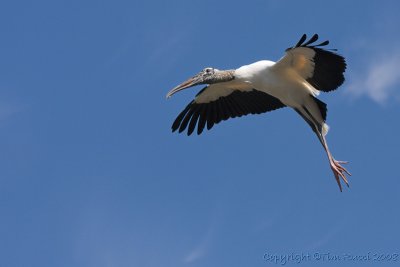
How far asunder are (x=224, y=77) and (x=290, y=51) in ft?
5.63

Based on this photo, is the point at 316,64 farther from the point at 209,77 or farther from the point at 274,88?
the point at 209,77

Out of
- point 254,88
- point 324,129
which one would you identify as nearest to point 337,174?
point 324,129

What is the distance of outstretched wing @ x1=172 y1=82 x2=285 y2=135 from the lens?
730 inches

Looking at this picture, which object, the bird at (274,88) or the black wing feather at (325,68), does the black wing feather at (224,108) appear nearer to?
the bird at (274,88)

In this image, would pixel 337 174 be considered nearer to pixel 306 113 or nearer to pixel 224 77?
pixel 306 113

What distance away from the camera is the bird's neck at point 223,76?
693 inches

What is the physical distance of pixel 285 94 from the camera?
56.8 feet

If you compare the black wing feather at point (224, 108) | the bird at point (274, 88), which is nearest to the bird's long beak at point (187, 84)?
the bird at point (274, 88)

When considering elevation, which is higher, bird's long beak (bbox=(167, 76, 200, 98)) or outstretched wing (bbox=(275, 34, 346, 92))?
bird's long beak (bbox=(167, 76, 200, 98))

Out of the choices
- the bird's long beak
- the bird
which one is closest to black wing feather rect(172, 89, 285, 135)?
the bird

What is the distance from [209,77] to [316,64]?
6.76ft

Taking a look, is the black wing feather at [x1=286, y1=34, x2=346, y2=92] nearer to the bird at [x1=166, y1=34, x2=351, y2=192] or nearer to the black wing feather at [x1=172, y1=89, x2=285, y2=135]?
the bird at [x1=166, y1=34, x2=351, y2=192]

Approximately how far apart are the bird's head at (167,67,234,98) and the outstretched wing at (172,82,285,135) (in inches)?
22.6

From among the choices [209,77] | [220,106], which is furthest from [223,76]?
[220,106]
